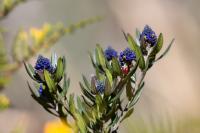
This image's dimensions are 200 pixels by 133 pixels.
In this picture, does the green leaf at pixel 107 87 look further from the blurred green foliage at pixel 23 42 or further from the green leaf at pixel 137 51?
the blurred green foliage at pixel 23 42

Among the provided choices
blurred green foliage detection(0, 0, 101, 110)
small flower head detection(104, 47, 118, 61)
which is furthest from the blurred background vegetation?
small flower head detection(104, 47, 118, 61)

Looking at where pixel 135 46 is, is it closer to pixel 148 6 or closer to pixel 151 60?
pixel 151 60

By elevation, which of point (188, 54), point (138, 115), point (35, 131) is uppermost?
point (138, 115)

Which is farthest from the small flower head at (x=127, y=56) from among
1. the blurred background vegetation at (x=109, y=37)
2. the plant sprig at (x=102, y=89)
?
the blurred background vegetation at (x=109, y=37)

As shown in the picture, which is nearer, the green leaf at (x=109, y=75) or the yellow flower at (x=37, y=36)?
the green leaf at (x=109, y=75)

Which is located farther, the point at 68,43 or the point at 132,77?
the point at 68,43

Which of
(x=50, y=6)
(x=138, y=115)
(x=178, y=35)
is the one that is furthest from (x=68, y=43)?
(x=138, y=115)

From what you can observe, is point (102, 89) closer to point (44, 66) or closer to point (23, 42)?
point (44, 66)

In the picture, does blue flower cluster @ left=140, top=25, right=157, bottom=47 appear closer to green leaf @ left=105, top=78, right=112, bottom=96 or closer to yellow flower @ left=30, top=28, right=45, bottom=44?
green leaf @ left=105, top=78, right=112, bottom=96

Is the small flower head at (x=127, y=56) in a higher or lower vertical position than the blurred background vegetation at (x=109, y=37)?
higher

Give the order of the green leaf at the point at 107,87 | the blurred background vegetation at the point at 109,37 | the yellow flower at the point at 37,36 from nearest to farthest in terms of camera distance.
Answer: the green leaf at the point at 107,87, the yellow flower at the point at 37,36, the blurred background vegetation at the point at 109,37

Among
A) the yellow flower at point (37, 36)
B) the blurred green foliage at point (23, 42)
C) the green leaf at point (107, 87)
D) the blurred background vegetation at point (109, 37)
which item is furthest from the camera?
the blurred background vegetation at point (109, 37)
